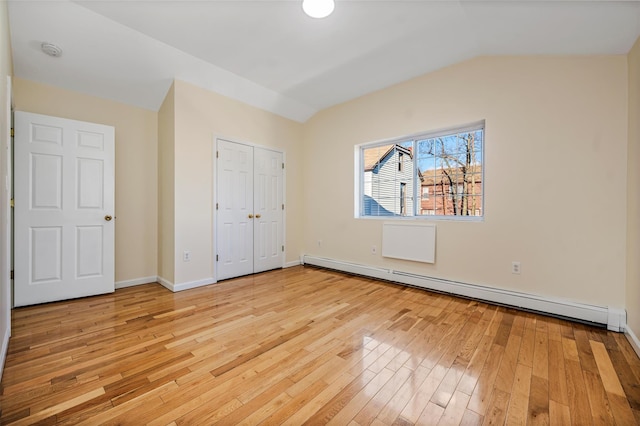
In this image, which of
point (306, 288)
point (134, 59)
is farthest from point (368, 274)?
point (134, 59)

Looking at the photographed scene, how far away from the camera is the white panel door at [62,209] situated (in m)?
2.75

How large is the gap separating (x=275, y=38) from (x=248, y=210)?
90.9 inches

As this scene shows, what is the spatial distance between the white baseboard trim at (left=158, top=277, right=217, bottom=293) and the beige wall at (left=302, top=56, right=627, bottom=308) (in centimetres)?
252

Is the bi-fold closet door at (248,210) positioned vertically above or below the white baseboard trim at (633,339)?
above

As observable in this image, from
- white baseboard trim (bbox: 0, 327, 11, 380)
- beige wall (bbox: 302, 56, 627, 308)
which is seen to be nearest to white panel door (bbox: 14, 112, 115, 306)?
white baseboard trim (bbox: 0, 327, 11, 380)

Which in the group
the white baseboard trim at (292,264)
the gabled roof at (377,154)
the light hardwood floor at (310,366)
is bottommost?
the light hardwood floor at (310,366)

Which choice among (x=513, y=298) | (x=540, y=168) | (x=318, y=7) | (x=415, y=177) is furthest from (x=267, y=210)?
(x=540, y=168)

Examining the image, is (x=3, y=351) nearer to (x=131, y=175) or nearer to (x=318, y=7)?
(x=131, y=175)

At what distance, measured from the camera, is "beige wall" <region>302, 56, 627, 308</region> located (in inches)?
94.1

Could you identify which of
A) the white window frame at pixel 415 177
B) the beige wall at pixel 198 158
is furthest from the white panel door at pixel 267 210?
the white window frame at pixel 415 177

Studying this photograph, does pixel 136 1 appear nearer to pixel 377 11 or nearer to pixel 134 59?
pixel 134 59

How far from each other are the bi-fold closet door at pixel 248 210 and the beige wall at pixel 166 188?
565mm

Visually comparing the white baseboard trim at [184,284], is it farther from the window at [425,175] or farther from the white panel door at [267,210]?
the window at [425,175]

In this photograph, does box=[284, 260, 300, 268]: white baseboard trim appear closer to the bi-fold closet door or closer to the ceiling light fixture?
the bi-fold closet door
